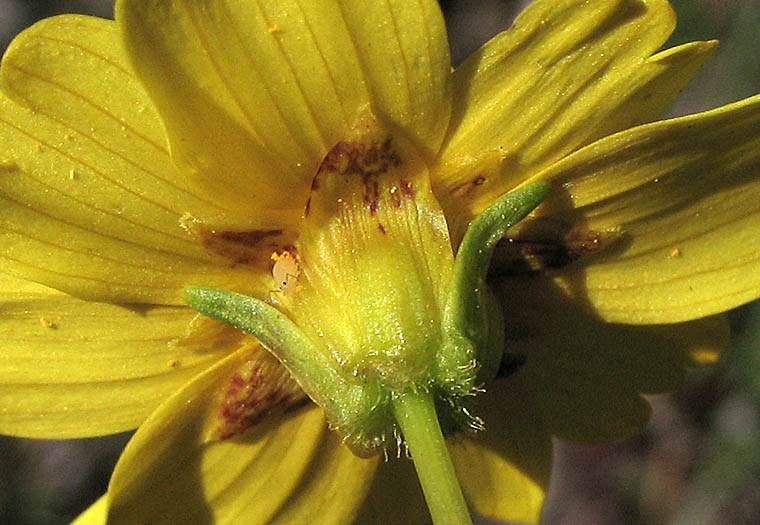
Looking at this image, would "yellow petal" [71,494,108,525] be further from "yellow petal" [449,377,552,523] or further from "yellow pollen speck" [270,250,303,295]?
"yellow petal" [449,377,552,523]

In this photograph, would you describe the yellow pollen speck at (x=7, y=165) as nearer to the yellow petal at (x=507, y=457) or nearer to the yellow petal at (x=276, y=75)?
the yellow petal at (x=276, y=75)

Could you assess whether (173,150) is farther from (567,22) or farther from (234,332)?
(567,22)

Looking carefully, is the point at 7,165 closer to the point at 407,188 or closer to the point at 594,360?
the point at 407,188

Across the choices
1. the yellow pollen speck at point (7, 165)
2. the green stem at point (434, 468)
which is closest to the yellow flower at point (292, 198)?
the yellow pollen speck at point (7, 165)

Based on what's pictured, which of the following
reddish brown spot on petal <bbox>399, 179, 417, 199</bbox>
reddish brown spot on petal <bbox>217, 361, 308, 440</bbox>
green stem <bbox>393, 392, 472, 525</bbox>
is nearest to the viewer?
green stem <bbox>393, 392, 472, 525</bbox>

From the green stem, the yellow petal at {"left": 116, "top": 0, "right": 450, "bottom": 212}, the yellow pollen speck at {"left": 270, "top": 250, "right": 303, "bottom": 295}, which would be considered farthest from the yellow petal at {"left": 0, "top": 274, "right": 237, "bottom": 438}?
the green stem

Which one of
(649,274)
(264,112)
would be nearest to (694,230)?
(649,274)

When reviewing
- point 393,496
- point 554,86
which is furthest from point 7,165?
point 393,496
